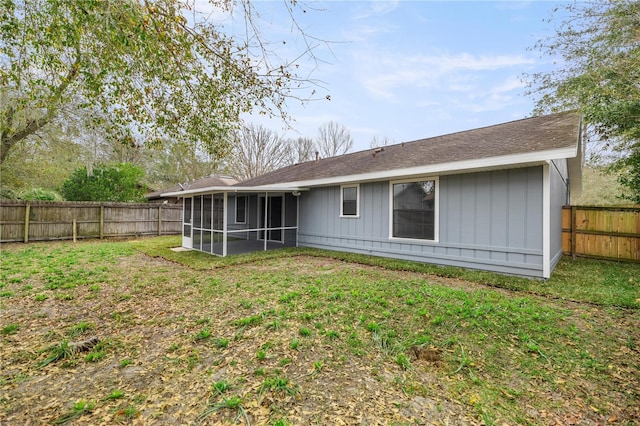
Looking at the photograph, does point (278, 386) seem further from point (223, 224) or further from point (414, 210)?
point (223, 224)

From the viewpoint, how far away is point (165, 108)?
4.14 m

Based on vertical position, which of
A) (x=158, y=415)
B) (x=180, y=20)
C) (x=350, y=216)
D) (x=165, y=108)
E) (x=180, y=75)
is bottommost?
(x=158, y=415)

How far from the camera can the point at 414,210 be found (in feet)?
24.2

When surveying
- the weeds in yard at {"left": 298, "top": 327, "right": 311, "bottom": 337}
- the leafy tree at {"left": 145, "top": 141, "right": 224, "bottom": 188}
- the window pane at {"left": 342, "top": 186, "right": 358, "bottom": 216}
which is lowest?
the weeds in yard at {"left": 298, "top": 327, "right": 311, "bottom": 337}

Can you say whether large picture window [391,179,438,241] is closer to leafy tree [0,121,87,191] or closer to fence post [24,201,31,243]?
leafy tree [0,121,87,191]

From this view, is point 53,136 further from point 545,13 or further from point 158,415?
point 545,13

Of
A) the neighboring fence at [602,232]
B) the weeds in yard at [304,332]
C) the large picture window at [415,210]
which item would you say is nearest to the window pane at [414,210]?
the large picture window at [415,210]

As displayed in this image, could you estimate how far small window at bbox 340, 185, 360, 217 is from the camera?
28.5ft

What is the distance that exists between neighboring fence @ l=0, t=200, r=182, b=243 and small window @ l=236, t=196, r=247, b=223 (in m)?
4.13

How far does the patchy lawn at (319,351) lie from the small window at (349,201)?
11.4 feet

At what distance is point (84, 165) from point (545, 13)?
61.5 feet

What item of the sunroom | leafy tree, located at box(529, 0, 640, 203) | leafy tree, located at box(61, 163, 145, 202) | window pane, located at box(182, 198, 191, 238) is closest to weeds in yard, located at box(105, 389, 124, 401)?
the sunroom

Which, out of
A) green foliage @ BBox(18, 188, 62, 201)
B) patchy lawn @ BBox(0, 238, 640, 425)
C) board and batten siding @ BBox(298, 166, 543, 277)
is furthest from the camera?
green foliage @ BBox(18, 188, 62, 201)

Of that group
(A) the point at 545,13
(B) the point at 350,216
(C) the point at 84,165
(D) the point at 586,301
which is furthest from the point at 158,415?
(C) the point at 84,165
